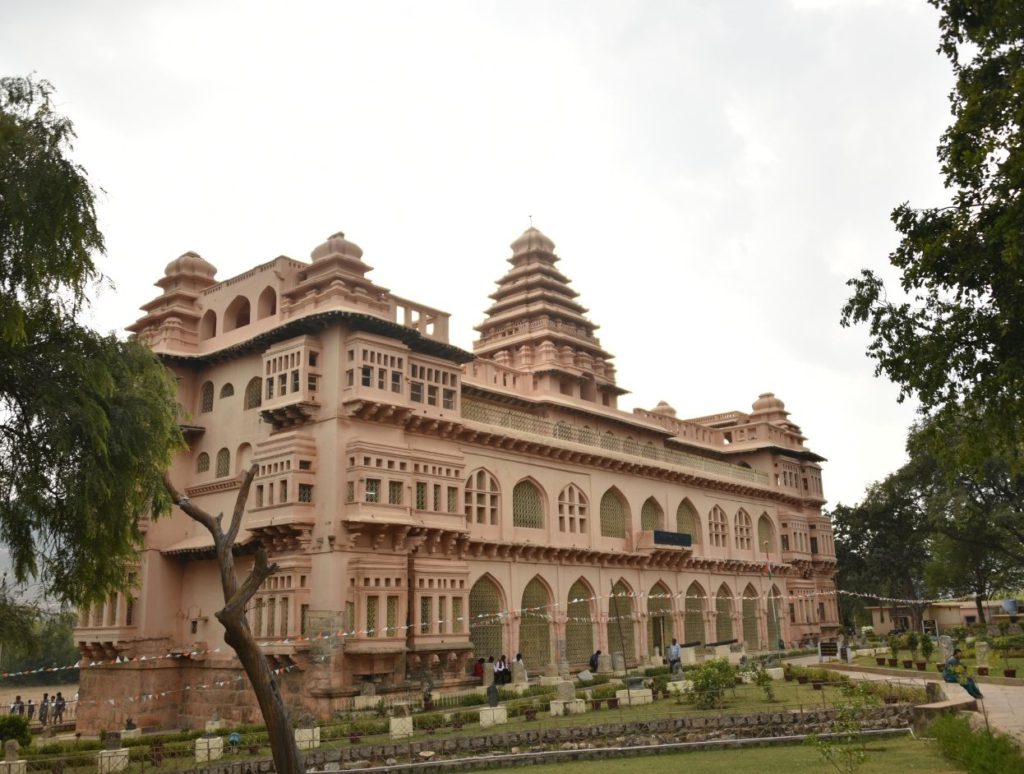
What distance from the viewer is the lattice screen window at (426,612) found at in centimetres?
2730

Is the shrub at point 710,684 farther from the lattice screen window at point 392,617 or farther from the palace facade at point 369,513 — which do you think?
the lattice screen window at point 392,617

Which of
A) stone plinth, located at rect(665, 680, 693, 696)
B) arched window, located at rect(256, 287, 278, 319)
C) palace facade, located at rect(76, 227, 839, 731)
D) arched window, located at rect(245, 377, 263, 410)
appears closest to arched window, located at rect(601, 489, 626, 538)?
palace facade, located at rect(76, 227, 839, 731)

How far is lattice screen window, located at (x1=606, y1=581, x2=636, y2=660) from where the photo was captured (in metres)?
36.1

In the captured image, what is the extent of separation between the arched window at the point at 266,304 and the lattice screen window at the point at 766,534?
92.3 feet

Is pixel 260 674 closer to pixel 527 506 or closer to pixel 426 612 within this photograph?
pixel 426 612

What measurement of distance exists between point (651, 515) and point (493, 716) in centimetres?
2021

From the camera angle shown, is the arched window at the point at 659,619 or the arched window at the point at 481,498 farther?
the arched window at the point at 659,619

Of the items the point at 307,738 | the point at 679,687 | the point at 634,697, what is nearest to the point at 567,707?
the point at 634,697

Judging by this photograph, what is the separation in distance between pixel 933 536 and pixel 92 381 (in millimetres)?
55071

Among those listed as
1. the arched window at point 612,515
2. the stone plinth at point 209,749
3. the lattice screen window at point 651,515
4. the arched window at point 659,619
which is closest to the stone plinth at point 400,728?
the stone plinth at point 209,749

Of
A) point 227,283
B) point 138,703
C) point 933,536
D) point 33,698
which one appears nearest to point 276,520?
point 138,703

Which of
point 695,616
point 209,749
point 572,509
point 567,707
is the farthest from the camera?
point 695,616

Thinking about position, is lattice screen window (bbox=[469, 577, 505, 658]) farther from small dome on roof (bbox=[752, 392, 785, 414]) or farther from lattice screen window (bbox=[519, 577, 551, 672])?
small dome on roof (bbox=[752, 392, 785, 414])

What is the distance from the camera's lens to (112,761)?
18234 millimetres
